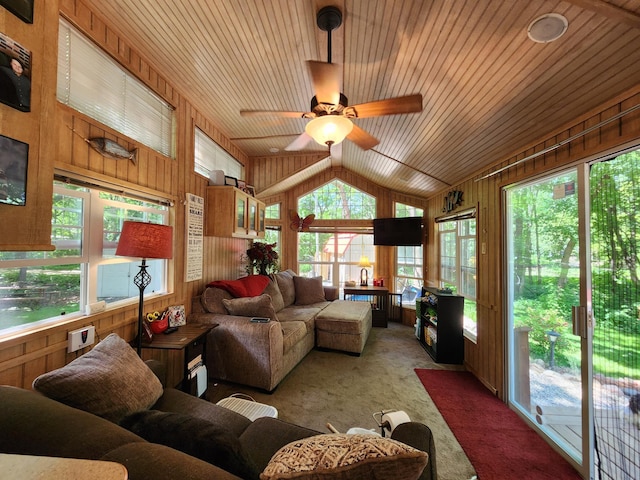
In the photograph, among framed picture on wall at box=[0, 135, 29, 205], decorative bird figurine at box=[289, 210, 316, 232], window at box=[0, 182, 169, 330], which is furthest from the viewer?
decorative bird figurine at box=[289, 210, 316, 232]

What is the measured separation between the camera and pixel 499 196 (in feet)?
8.47

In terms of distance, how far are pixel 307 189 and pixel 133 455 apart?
5.01 m

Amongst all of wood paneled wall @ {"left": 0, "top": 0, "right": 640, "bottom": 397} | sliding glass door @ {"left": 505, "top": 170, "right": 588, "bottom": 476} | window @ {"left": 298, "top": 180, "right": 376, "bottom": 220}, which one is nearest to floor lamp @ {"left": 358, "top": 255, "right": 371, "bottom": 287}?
window @ {"left": 298, "top": 180, "right": 376, "bottom": 220}

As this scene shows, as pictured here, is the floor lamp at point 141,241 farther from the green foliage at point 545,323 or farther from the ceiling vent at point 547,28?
the green foliage at point 545,323

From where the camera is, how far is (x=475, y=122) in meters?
2.18

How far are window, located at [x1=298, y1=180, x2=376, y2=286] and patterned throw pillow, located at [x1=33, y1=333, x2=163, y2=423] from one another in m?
4.06

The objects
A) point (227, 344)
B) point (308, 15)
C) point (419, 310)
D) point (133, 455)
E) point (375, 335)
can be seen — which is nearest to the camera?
point (133, 455)

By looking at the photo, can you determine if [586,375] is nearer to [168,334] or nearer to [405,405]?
[405,405]

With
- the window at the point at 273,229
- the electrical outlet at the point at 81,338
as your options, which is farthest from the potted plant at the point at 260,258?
the electrical outlet at the point at 81,338

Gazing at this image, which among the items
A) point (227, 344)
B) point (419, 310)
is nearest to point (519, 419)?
point (419, 310)

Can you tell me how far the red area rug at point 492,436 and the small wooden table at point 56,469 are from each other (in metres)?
2.17

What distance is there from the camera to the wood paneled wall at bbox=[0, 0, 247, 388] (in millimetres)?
1107

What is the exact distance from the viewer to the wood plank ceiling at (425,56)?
132 centimetres

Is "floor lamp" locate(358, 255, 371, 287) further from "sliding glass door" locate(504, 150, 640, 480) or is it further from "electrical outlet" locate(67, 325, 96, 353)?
"electrical outlet" locate(67, 325, 96, 353)
